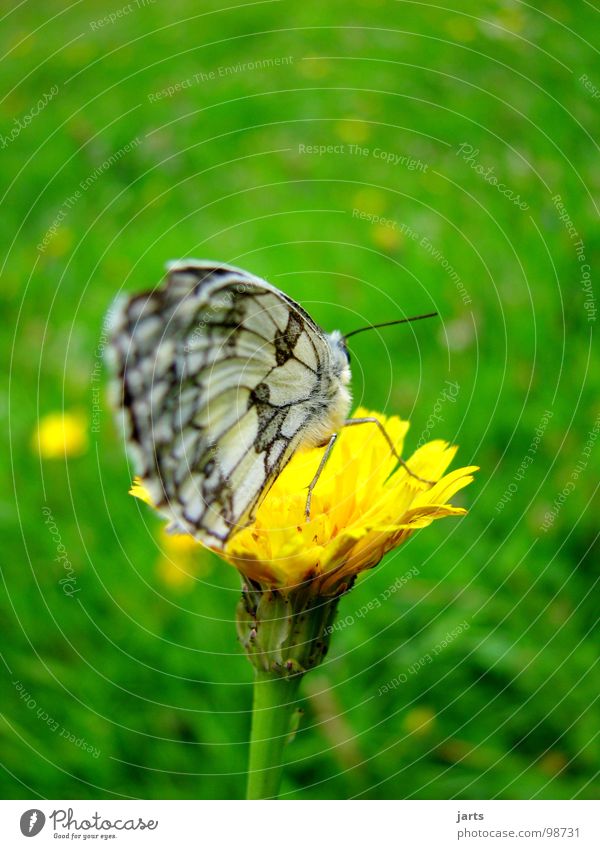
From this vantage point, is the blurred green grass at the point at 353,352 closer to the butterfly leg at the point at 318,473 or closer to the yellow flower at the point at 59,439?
the yellow flower at the point at 59,439

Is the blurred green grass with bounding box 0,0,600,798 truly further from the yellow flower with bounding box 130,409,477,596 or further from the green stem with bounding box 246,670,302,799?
the yellow flower with bounding box 130,409,477,596

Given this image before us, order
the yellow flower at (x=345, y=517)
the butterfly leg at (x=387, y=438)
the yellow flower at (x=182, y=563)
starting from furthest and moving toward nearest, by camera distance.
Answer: the yellow flower at (x=182, y=563), the butterfly leg at (x=387, y=438), the yellow flower at (x=345, y=517)

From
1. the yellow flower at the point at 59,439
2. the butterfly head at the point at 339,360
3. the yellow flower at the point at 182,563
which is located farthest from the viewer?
the yellow flower at the point at 59,439

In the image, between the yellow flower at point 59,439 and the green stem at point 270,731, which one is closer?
the green stem at point 270,731

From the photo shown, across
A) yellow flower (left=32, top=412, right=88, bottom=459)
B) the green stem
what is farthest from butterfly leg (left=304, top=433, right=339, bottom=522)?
yellow flower (left=32, top=412, right=88, bottom=459)

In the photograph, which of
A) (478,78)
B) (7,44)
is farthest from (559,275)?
(7,44)

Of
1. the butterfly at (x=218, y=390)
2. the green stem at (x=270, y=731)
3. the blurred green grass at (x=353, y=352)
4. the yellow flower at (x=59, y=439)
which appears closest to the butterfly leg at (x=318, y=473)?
the butterfly at (x=218, y=390)
